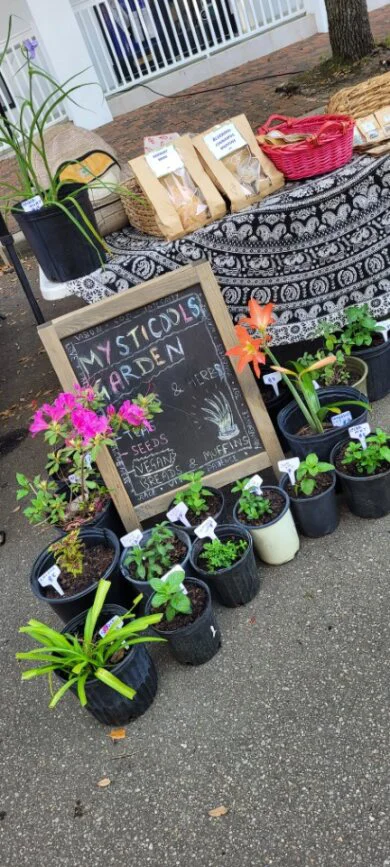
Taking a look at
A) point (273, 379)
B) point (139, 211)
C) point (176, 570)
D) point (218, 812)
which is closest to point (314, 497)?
point (176, 570)

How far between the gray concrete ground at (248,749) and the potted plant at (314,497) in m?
0.07

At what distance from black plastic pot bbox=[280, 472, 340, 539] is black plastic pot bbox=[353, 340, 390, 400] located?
69 cm

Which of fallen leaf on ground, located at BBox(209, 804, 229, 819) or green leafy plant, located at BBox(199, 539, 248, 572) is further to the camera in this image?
green leafy plant, located at BBox(199, 539, 248, 572)

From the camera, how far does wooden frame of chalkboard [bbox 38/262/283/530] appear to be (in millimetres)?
2391

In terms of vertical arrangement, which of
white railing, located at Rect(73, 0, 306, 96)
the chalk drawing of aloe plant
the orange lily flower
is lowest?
the chalk drawing of aloe plant

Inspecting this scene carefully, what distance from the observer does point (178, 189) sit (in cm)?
280

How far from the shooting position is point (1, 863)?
187cm

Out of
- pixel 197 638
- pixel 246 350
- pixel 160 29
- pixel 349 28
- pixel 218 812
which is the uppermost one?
pixel 160 29

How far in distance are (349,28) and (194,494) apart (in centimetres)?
535

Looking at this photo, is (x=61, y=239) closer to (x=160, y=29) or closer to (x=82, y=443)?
(x=82, y=443)

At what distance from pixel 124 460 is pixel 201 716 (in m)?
0.96

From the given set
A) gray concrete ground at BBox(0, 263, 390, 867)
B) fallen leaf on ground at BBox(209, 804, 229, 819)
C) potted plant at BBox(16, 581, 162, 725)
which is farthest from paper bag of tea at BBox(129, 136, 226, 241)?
fallen leaf on ground at BBox(209, 804, 229, 819)

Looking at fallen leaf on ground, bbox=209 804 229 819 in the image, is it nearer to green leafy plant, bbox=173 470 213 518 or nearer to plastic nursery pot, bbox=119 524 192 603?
plastic nursery pot, bbox=119 524 192 603

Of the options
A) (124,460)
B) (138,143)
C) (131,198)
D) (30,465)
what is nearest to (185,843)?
(124,460)
